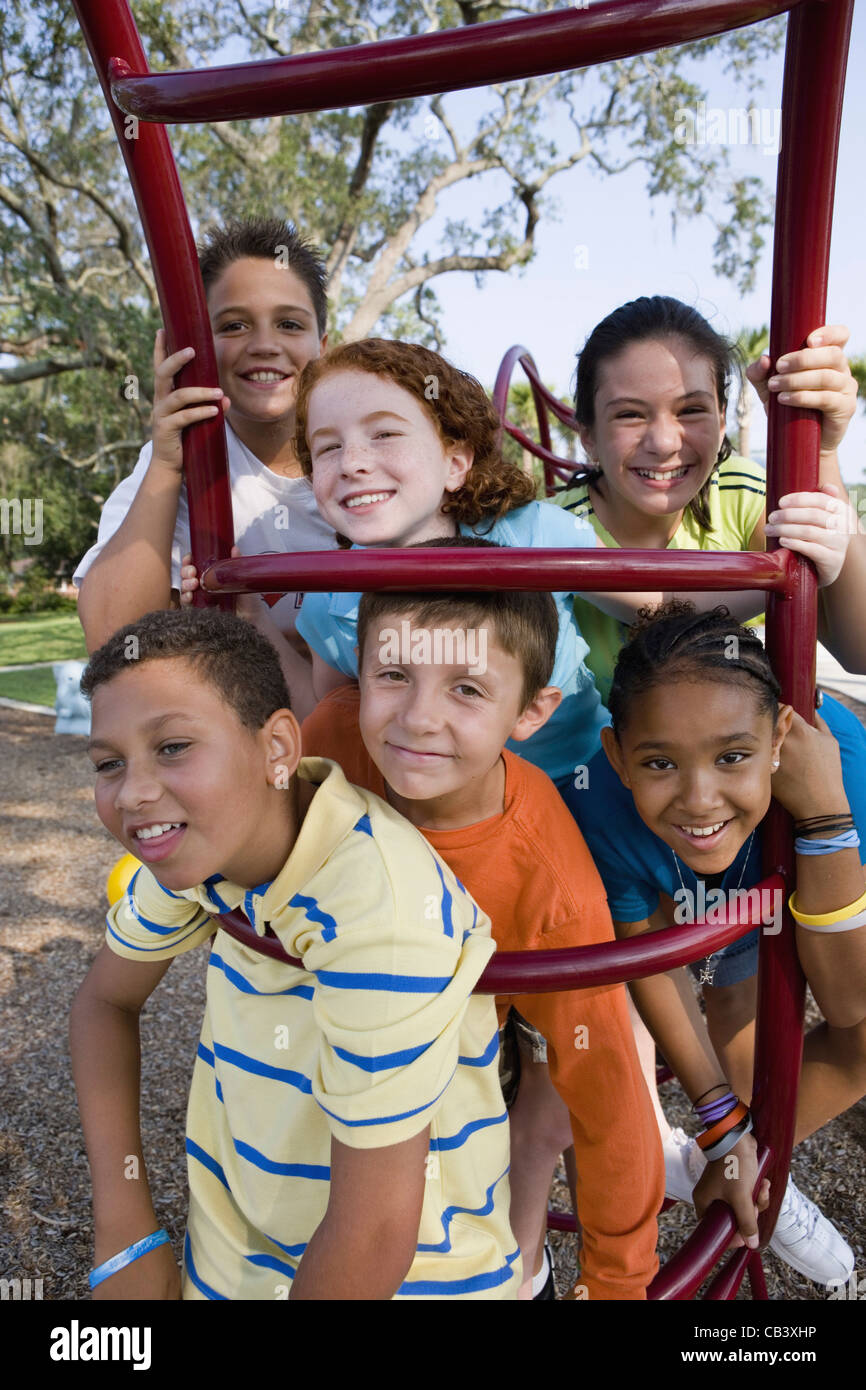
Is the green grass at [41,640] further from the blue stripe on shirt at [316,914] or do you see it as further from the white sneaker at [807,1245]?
the blue stripe on shirt at [316,914]

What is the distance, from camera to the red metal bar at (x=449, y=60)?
2.10 feet

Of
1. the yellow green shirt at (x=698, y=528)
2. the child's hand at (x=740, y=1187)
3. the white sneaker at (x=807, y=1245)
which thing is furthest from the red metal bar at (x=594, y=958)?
the white sneaker at (x=807, y=1245)

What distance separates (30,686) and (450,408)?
9284mm

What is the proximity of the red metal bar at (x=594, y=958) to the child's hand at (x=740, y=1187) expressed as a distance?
32cm

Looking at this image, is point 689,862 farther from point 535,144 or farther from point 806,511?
point 535,144

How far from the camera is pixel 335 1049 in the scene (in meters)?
0.84

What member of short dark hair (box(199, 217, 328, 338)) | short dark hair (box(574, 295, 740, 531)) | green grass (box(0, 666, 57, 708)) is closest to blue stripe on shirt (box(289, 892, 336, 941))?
short dark hair (box(574, 295, 740, 531))

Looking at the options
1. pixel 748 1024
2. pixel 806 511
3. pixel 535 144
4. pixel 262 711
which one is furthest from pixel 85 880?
pixel 535 144

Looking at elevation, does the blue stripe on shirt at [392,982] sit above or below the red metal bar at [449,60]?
below

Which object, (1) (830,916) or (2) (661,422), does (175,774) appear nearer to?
(1) (830,916)

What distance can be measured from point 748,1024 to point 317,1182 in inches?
34.4

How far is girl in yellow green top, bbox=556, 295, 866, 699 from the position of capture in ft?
4.75

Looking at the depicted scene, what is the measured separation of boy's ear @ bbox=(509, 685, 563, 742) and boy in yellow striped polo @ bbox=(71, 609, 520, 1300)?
0.22 meters

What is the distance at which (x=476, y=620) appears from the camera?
1037 mm
